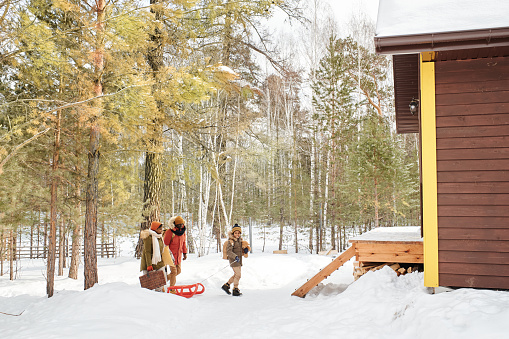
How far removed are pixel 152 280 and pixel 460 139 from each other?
5.79m

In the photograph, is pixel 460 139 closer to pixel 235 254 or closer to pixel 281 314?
pixel 281 314

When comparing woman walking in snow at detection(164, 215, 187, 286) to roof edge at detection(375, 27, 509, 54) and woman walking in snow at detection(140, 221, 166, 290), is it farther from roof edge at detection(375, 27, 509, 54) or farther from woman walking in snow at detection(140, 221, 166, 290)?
roof edge at detection(375, 27, 509, 54)

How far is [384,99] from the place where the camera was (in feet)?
67.9

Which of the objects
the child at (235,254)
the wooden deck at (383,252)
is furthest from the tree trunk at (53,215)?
the wooden deck at (383,252)

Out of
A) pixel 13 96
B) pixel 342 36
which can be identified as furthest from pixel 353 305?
pixel 342 36

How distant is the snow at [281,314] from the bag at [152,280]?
580mm

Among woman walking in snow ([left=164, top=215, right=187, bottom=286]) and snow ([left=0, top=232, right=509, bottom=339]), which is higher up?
woman walking in snow ([left=164, top=215, right=187, bottom=286])

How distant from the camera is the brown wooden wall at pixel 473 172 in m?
4.76

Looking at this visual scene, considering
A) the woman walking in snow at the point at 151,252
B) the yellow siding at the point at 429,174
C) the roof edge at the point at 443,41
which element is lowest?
the woman walking in snow at the point at 151,252

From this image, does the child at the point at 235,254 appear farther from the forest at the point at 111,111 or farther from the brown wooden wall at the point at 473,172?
the brown wooden wall at the point at 473,172

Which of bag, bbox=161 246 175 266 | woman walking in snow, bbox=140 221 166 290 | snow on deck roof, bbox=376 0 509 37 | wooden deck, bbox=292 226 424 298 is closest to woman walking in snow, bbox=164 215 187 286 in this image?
bag, bbox=161 246 175 266

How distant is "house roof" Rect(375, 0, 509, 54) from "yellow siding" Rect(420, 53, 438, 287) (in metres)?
0.55

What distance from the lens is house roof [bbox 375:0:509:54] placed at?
4.36 metres

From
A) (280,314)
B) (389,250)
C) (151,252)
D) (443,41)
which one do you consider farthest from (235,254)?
(443,41)
